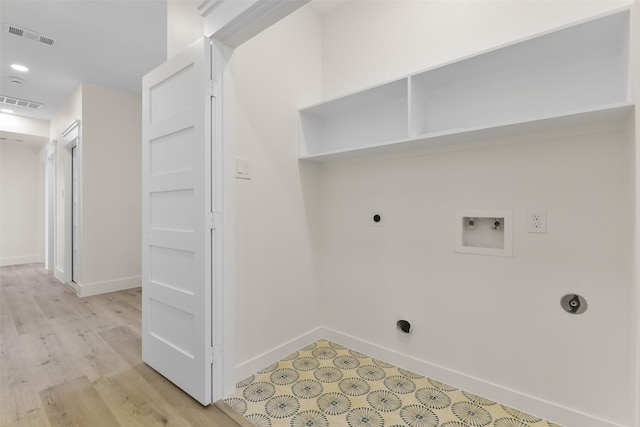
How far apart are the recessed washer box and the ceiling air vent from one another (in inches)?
155

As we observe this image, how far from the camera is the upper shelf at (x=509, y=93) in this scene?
1389mm

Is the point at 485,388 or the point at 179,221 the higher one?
the point at 179,221

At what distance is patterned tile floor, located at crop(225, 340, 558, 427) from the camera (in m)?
1.61

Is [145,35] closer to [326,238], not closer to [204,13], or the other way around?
[204,13]

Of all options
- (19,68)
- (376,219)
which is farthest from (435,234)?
(19,68)

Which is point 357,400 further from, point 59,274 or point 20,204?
point 20,204

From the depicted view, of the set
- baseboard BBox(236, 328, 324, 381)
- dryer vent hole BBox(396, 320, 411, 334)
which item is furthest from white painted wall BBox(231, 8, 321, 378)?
dryer vent hole BBox(396, 320, 411, 334)

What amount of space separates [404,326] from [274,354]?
3.08 feet

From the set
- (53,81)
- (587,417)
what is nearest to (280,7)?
(587,417)

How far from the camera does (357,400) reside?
1781 mm

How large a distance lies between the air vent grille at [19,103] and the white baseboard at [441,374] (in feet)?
17.1

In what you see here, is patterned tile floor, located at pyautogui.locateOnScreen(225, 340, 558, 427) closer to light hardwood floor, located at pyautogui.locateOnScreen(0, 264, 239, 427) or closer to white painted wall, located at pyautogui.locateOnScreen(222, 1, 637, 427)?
white painted wall, located at pyautogui.locateOnScreen(222, 1, 637, 427)

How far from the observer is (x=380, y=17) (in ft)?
7.36

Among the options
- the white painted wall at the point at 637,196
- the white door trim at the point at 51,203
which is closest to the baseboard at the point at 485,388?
the white painted wall at the point at 637,196
